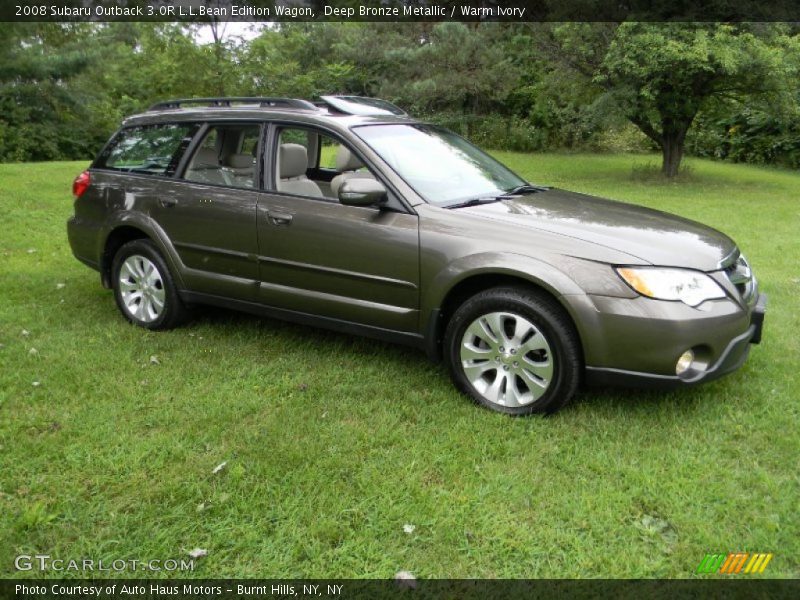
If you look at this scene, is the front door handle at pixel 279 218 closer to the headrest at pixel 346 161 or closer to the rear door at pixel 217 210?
the rear door at pixel 217 210

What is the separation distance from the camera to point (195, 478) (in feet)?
10.3

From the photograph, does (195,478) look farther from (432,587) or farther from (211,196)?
(211,196)

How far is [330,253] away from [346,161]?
84 cm

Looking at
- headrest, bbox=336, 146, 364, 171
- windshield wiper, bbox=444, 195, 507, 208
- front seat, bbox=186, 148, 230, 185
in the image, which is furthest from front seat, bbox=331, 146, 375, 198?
front seat, bbox=186, 148, 230, 185

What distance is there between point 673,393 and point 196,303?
10.5ft

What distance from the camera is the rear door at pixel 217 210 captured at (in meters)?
4.50

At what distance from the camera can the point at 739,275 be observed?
383 centimetres

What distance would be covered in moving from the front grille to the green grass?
587 millimetres

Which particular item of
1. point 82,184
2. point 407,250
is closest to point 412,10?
point 82,184

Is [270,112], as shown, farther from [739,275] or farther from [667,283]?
[739,275]

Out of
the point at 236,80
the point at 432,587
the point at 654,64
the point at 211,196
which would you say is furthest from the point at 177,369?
the point at 236,80

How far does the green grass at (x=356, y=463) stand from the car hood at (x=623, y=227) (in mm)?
829

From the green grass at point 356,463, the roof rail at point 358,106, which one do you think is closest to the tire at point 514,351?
the green grass at point 356,463

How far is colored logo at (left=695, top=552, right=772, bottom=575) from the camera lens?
2562 mm
